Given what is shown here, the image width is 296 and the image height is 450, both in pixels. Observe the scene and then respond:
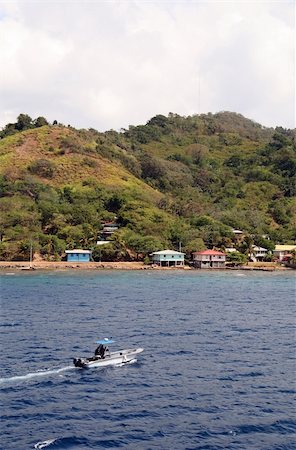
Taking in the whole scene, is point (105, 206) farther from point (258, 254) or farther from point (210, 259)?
point (258, 254)

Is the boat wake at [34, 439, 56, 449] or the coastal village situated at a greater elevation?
the coastal village

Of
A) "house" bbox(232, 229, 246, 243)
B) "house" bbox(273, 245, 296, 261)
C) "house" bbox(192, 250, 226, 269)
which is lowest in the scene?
"house" bbox(192, 250, 226, 269)

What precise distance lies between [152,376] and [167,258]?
8525 centimetres

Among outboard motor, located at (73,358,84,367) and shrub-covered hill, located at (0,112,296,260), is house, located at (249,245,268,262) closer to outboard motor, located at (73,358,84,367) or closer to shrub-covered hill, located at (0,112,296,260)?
shrub-covered hill, located at (0,112,296,260)

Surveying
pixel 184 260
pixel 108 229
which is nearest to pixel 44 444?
pixel 184 260

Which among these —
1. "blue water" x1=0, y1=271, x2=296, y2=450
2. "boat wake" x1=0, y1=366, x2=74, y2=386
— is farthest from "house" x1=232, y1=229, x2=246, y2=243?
"boat wake" x1=0, y1=366, x2=74, y2=386

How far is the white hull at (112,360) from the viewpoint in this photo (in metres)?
38.5

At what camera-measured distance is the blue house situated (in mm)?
122438

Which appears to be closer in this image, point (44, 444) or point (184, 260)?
point (44, 444)

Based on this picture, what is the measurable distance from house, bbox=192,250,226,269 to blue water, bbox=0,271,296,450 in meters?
51.0

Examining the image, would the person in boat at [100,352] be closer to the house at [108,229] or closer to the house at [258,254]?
the house at [108,229]

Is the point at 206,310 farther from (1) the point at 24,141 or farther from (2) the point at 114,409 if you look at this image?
(1) the point at 24,141

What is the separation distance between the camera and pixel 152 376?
37.4 m

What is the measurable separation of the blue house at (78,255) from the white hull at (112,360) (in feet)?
268
